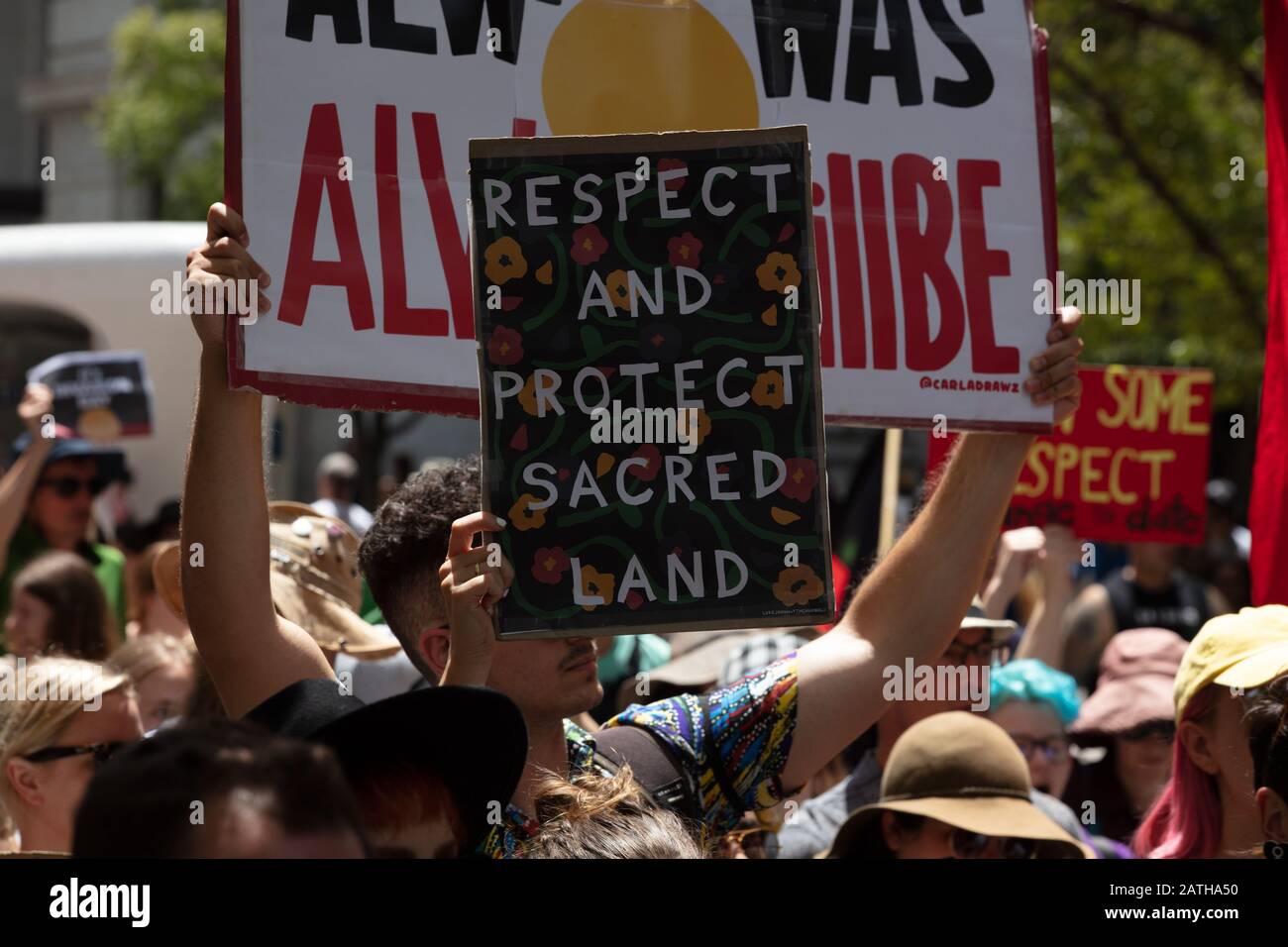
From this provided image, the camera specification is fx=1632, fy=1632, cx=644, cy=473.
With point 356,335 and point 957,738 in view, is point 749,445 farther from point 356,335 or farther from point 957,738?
point 957,738

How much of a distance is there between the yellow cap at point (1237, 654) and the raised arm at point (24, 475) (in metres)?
4.44

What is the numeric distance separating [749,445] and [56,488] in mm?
4947

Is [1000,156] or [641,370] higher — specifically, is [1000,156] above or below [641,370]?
above

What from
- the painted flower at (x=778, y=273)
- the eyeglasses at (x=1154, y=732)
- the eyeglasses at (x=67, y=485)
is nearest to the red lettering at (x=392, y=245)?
the painted flower at (x=778, y=273)

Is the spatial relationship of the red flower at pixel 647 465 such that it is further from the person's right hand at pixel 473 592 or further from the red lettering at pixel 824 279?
the red lettering at pixel 824 279

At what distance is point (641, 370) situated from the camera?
249cm

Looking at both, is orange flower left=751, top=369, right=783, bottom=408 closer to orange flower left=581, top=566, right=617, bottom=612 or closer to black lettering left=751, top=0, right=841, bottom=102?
orange flower left=581, top=566, right=617, bottom=612

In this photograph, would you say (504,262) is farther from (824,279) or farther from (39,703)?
A: (39,703)

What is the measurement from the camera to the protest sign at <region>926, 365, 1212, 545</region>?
5859mm

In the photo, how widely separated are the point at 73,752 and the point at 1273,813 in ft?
7.60

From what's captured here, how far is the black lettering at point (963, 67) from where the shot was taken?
124 inches

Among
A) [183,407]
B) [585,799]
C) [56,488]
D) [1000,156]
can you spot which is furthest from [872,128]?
[183,407]

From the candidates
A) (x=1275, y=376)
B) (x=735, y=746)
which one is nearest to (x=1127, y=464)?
(x=1275, y=376)
